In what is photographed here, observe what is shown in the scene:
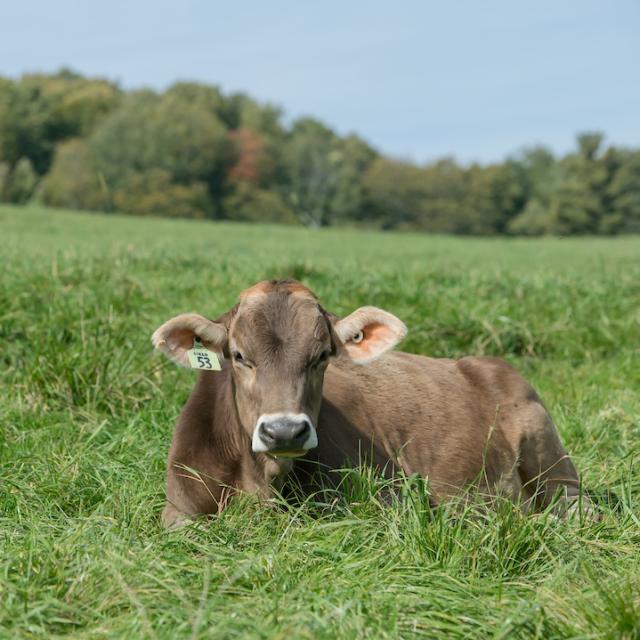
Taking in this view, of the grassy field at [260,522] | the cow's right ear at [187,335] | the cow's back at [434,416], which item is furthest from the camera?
the cow's back at [434,416]

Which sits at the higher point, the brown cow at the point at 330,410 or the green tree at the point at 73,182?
the green tree at the point at 73,182

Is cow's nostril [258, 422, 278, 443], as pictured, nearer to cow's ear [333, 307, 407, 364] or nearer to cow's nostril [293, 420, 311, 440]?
cow's nostril [293, 420, 311, 440]

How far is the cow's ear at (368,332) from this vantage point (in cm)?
460

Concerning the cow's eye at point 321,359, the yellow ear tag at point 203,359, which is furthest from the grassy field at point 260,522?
the yellow ear tag at point 203,359

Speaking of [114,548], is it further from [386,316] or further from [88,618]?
[386,316]

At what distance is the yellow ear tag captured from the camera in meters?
4.40

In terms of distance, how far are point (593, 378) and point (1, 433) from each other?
15.9 ft

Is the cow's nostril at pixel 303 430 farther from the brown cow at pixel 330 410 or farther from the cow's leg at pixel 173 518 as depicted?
the cow's leg at pixel 173 518

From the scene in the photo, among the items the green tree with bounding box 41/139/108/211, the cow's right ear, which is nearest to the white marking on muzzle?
the cow's right ear

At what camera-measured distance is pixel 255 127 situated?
94.6m

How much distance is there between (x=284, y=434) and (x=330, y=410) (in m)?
1.10

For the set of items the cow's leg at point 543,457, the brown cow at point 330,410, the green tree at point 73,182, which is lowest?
the cow's leg at point 543,457

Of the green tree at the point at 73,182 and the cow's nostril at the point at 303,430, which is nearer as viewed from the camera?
the cow's nostril at the point at 303,430

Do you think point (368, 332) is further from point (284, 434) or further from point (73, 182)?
point (73, 182)
